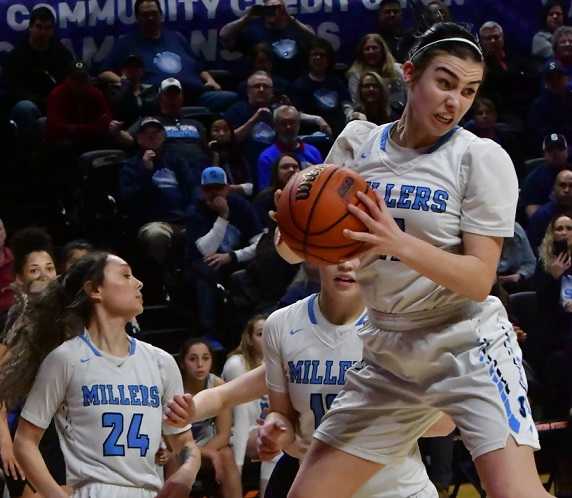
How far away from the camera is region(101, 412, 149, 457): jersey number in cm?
575

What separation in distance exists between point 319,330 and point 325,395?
12.9 inches

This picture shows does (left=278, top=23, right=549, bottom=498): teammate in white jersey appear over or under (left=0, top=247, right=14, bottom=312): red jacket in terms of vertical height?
over

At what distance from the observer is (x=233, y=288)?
9.15 metres

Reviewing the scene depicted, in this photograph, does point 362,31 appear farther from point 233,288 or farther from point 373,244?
point 373,244

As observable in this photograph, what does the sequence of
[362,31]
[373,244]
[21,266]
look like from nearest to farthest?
[373,244] → [21,266] → [362,31]

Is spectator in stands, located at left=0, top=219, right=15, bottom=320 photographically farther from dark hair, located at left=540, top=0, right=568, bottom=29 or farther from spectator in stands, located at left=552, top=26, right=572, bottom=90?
dark hair, located at left=540, top=0, right=568, bottom=29

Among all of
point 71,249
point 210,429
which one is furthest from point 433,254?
point 71,249

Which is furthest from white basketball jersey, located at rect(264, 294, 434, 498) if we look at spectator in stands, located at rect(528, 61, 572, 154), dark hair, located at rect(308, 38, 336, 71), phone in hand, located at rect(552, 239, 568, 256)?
spectator in stands, located at rect(528, 61, 572, 154)

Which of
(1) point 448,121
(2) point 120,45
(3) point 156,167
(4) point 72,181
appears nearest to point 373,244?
(1) point 448,121

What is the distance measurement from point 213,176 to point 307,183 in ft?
17.8

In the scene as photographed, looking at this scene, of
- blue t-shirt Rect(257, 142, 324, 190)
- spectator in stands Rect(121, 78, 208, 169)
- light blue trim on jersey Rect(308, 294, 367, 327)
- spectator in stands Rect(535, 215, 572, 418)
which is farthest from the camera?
blue t-shirt Rect(257, 142, 324, 190)

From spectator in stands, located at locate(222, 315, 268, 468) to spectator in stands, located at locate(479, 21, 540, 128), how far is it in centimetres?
440

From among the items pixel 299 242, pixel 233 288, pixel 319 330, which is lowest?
pixel 233 288

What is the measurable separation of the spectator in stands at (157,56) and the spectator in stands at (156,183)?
1.37 meters
